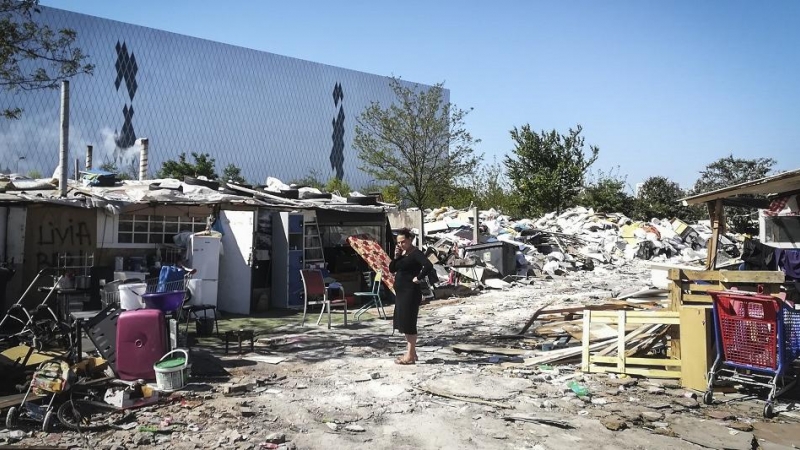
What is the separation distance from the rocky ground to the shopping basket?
26 cm

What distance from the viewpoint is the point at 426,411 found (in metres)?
5.66

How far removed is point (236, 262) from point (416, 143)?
17489 millimetres

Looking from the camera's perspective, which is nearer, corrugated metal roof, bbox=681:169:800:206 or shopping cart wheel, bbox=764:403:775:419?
shopping cart wheel, bbox=764:403:775:419

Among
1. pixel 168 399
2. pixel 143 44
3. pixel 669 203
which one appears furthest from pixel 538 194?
pixel 143 44

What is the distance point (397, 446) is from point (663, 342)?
174 inches

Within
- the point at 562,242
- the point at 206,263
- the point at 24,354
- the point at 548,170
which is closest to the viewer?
the point at 24,354

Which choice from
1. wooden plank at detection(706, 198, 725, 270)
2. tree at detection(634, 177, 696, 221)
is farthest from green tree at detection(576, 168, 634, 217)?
wooden plank at detection(706, 198, 725, 270)

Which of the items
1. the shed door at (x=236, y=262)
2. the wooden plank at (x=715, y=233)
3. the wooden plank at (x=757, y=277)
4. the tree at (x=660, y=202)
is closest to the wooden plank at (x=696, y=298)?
the wooden plank at (x=757, y=277)

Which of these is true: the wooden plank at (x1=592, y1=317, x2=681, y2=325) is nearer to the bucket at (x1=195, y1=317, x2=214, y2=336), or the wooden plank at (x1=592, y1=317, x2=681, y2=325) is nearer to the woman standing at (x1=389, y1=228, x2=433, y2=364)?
the woman standing at (x1=389, y1=228, x2=433, y2=364)

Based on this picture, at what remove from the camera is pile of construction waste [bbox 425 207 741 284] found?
19.0 m

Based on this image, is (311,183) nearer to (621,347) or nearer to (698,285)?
(698,285)

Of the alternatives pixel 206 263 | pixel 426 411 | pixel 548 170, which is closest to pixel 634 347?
pixel 426 411

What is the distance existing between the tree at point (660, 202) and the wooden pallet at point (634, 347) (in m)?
30.9

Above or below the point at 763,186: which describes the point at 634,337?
below
